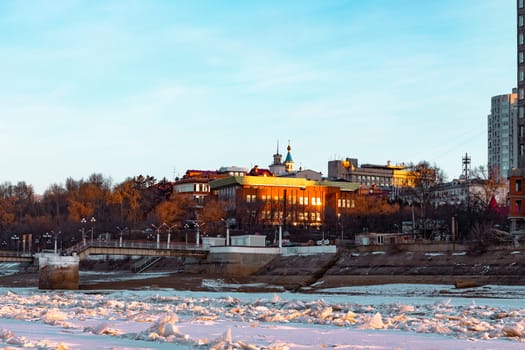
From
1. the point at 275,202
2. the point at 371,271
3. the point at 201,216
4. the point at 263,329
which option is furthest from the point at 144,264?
the point at 263,329

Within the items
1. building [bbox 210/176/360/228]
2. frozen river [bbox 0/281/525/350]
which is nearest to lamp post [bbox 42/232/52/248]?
building [bbox 210/176/360/228]

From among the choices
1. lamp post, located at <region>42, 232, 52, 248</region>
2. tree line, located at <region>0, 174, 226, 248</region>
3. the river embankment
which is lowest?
the river embankment

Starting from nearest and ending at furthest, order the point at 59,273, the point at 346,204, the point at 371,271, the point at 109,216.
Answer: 1. the point at 59,273
2. the point at 371,271
3. the point at 109,216
4. the point at 346,204

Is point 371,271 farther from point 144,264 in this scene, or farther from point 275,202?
point 275,202

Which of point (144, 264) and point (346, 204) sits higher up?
point (346, 204)

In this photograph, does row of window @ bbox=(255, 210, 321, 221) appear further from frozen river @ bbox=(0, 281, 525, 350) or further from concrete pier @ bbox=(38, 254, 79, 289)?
frozen river @ bbox=(0, 281, 525, 350)

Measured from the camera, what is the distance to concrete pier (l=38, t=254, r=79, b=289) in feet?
251

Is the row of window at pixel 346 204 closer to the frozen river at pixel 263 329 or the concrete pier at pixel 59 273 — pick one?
the concrete pier at pixel 59 273

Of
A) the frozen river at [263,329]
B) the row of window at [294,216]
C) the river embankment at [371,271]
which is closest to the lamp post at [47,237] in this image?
the row of window at [294,216]

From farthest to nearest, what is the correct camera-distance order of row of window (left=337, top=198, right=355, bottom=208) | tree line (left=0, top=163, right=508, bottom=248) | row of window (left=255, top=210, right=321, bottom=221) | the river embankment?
row of window (left=337, top=198, right=355, bottom=208), row of window (left=255, top=210, right=321, bottom=221), tree line (left=0, top=163, right=508, bottom=248), the river embankment

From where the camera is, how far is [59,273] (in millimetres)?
76938

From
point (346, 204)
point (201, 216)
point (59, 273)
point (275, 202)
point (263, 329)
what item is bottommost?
point (59, 273)

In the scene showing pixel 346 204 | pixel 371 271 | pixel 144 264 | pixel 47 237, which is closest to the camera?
pixel 371 271

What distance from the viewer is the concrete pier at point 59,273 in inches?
3012
